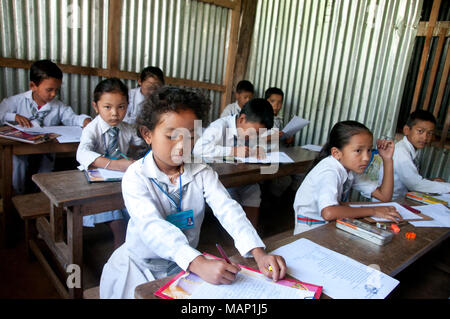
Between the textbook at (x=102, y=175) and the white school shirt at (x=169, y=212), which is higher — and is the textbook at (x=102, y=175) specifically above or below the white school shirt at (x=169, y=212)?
below

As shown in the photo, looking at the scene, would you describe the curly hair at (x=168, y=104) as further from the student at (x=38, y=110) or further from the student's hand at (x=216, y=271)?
the student at (x=38, y=110)

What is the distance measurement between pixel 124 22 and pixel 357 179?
3.05 meters

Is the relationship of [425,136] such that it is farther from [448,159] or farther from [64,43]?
[64,43]

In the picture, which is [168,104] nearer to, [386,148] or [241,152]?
[241,152]

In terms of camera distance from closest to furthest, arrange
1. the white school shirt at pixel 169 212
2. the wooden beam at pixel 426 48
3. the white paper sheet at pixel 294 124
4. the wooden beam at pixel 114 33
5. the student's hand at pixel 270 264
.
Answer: the student's hand at pixel 270 264 < the white school shirt at pixel 169 212 < the white paper sheet at pixel 294 124 < the wooden beam at pixel 426 48 < the wooden beam at pixel 114 33

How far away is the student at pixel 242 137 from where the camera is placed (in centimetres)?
254

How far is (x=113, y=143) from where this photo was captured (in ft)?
7.49

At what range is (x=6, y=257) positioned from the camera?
228 centimetres

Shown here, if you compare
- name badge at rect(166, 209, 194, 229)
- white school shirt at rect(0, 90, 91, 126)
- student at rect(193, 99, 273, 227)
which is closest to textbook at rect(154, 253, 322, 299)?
name badge at rect(166, 209, 194, 229)

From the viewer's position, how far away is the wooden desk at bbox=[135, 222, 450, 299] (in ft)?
3.69

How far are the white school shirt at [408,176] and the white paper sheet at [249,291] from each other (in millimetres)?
1879

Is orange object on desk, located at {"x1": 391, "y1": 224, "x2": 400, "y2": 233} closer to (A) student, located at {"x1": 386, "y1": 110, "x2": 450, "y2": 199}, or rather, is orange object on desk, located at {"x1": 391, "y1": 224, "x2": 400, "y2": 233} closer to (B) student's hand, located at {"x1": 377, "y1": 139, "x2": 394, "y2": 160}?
(B) student's hand, located at {"x1": 377, "y1": 139, "x2": 394, "y2": 160}

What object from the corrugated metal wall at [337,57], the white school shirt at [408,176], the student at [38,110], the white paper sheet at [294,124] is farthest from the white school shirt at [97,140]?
the corrugated metal wall at [337,57]
